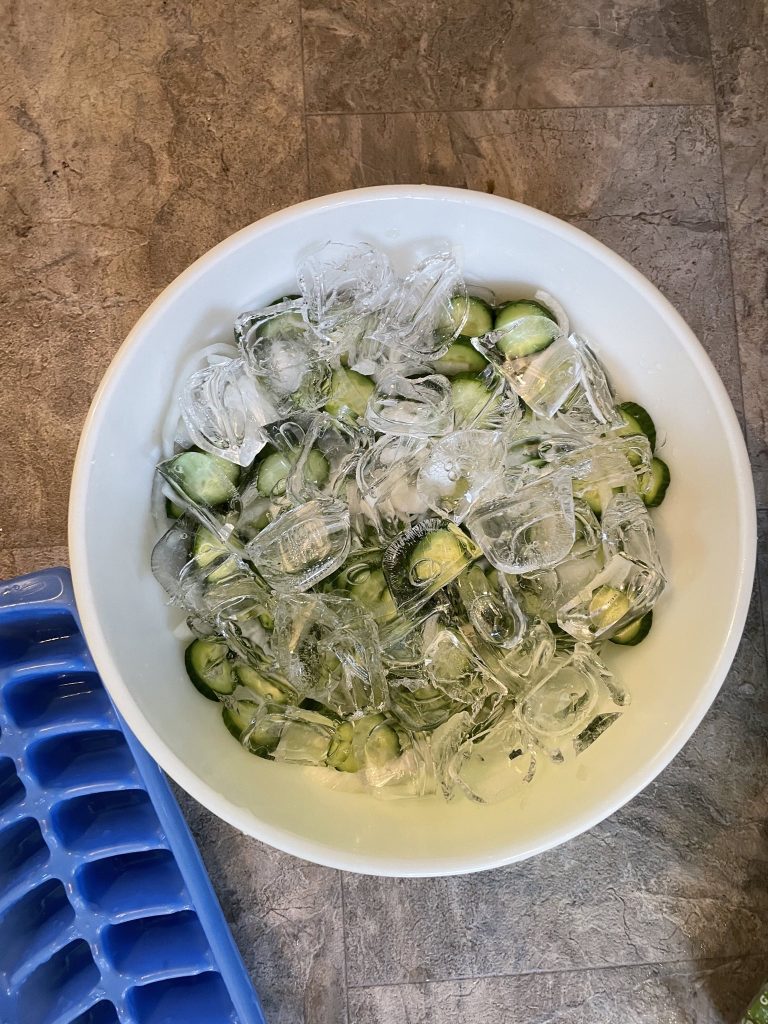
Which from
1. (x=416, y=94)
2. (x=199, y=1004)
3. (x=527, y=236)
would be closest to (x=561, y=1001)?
(x=199, y=1004)

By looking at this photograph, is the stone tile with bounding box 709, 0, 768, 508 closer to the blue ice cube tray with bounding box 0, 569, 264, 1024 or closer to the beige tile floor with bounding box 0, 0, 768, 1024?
the beige tile floor with bounding box 0, 0, 768, 1024

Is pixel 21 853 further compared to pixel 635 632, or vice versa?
pixel 21 853

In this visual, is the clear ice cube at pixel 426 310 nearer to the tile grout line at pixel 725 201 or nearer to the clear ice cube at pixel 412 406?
the clear ice cube at pixel 412 406

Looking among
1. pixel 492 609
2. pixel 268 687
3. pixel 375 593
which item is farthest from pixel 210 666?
pixel 492 609

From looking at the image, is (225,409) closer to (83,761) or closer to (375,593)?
(375,593)

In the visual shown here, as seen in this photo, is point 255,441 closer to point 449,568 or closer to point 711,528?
point 449,568

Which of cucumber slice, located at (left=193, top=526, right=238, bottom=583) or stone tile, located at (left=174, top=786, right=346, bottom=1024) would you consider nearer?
cucumber slice, located at (left=193, top=526, right=238, bottom=583)

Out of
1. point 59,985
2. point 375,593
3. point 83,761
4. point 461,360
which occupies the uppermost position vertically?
point 461,360

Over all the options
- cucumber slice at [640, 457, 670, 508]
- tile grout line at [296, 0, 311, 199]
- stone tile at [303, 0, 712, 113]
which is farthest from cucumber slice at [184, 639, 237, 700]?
stone tile at [303, 0, 712, 113]
